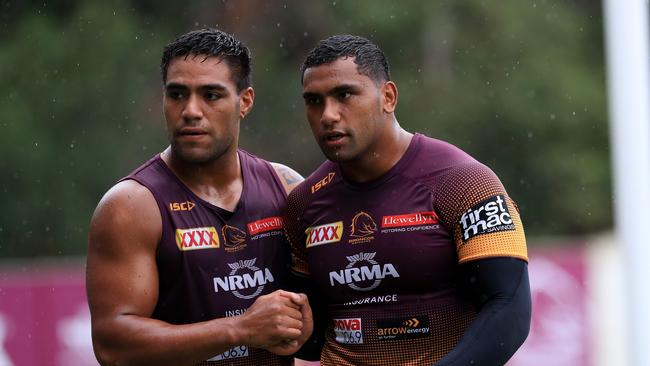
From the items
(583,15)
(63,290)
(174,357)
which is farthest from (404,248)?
(583,15)

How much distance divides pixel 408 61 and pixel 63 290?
14800 mm

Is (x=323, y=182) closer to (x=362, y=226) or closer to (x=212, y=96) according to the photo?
(x=362, y=226)

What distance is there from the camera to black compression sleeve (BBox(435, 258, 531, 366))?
5.75 m

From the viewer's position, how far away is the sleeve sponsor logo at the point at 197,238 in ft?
20.4

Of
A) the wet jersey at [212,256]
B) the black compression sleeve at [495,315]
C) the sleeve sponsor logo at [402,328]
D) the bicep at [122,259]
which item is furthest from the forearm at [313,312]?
the black compression sleeve at [495,315]

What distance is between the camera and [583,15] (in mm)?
28484

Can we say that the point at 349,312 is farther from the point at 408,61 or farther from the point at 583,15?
the point at 583,15

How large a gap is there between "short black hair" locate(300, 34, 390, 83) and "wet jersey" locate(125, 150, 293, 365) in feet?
2.66

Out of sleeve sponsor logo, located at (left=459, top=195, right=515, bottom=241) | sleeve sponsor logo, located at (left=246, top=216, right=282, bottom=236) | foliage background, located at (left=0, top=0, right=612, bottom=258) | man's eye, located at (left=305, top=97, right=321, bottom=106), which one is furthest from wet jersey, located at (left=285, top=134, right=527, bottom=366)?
foliage background, located at (left=0, top=0, right=612, bottom=258)

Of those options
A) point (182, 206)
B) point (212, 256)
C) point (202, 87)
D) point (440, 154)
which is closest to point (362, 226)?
point (440, 154)

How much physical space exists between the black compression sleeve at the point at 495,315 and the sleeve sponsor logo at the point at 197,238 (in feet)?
4.18

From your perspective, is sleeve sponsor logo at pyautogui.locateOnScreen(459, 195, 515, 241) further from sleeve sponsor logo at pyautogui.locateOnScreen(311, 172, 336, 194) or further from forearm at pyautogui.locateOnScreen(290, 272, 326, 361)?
forearm at pyautogui.locateOnScreen(290, 272, 326, 361)

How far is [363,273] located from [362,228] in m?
0.22

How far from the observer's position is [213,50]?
6375 mm
